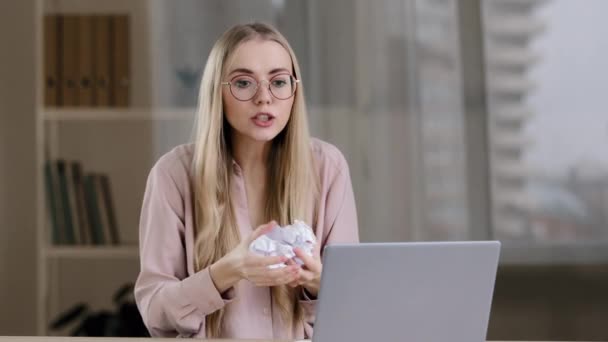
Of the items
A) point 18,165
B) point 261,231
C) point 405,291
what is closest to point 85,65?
point 18,165

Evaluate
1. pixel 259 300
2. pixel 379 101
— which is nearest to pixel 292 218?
pixel 259 300

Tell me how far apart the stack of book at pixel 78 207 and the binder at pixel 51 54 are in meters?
0.29

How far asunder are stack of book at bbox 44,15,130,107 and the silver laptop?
7.55 ft

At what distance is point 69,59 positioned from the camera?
10.9ft

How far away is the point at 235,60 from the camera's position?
1.68m

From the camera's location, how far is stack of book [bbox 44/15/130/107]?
3.31 metres

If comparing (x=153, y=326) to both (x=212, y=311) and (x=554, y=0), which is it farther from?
(x=554, y=0)


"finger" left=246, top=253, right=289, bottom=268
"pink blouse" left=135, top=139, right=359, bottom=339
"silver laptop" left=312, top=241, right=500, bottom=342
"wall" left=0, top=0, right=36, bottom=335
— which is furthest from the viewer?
"wall" left=0, top=0, right=36, bottom=335

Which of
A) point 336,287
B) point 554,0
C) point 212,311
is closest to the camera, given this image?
point 336,287

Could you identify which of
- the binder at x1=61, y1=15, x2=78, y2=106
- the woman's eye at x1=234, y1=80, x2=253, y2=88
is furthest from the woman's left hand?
the binder at x1=61, y1=15, x2=78, y2=106

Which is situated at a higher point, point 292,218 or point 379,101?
point 379,101

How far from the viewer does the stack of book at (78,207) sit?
331 centimetres

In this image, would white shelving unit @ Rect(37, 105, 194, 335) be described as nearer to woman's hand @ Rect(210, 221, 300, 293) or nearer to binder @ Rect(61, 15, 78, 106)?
binder @ Rect(61, 15, 78, 106)

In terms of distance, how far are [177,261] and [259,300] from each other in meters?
0.18
